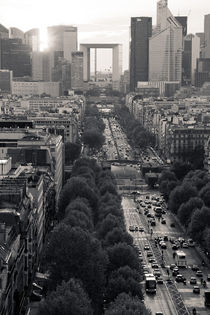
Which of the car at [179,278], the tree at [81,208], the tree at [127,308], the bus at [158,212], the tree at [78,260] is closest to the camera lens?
the tree at [127,308]

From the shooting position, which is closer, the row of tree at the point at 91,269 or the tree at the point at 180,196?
the row of tree at the point at 91,269

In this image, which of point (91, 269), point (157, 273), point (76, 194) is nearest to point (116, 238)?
point (157, 273)

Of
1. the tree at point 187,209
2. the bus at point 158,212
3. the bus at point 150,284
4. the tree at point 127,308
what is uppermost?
the tree at point 127,308

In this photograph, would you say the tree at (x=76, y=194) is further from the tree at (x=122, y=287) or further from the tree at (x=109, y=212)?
the tree at (x=122, y=287)

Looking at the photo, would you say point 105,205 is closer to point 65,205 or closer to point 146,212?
point 65,205

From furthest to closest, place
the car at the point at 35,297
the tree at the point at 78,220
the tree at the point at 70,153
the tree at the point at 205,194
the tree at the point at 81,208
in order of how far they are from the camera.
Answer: the tree at the point at 70,153 → the tree at the point at 205,194 → the tree at the point at 81,208 → the tree at the point at 78,220 → the car at the point at 35,297

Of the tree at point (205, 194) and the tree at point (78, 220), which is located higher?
the tree at point (78, 220)

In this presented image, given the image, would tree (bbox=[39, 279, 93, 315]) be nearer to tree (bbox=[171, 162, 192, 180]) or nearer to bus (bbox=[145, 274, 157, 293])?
bus (bbox=[145, 274, 157, 293])

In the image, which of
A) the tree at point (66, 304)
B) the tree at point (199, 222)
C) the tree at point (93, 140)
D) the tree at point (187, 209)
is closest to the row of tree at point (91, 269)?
the tree at point (66, 304)

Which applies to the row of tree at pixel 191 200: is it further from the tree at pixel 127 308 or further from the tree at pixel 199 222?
the tree at pixel 127 308
